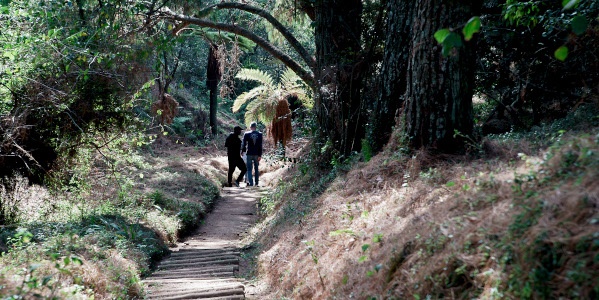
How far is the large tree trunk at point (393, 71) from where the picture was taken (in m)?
8.54

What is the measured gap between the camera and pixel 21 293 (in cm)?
421

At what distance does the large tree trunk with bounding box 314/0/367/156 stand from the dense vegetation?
0.04 metres

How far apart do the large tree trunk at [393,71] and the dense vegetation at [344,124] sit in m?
0.03

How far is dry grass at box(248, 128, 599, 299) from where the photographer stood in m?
3.24

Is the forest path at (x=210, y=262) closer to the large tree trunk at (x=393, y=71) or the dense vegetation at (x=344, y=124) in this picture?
the dense vegetation at (x=344, y=124)

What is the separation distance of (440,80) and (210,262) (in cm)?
464

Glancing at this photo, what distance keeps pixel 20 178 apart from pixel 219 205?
256 inches

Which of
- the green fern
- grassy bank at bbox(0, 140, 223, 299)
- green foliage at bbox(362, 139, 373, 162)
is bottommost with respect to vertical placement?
grassy bank at bbox(0, 140, 223, 299)

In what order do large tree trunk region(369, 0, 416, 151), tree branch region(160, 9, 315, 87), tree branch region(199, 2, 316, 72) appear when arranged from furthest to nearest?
1. tree branch region(199, 2, 316, 72)
2. tree branch region(160, 9, 315, 87)
3. large tree trunk region(369, 0, 416, 151)

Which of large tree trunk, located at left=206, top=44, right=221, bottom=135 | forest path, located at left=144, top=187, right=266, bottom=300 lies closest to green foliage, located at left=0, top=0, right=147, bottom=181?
forest path, located at left=144, top=187, right=266, bottom=300

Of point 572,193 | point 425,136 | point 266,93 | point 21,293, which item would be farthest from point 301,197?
point 266,93

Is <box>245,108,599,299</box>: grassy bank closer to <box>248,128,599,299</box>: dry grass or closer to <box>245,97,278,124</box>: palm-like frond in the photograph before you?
<box>248,128,599,299</box>: dry grass

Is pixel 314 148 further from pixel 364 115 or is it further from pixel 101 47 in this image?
pixel 101 47

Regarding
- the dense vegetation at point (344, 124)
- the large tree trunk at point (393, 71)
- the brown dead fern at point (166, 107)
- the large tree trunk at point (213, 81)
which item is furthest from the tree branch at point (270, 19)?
the large tree trunk at point (213, 81)
